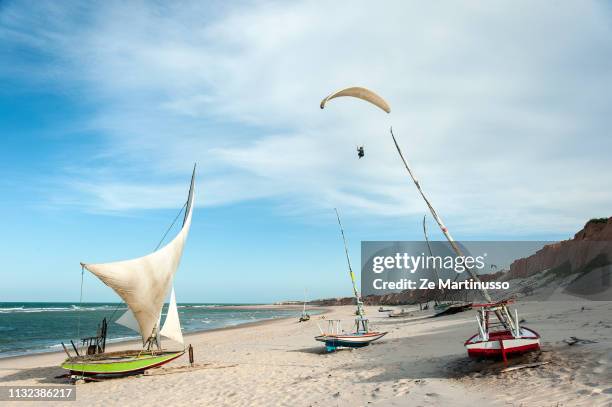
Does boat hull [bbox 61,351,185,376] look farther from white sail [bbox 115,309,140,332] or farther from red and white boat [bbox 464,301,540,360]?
red and white boat [bbox 464,301,540,360]

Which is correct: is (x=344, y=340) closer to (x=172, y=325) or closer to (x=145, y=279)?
(x=172, y=325)

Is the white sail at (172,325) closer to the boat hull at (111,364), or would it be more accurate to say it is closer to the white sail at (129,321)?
the white sail at (129,321)

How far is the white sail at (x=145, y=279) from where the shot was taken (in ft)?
61.9

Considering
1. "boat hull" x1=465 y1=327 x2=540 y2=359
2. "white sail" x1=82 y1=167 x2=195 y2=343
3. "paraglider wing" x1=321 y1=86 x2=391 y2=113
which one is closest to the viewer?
"boat hull" x1=465 y1=327 x2=540 y2=359

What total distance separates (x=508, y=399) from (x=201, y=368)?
14.3 metres

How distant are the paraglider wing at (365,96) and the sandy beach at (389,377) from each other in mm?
9594

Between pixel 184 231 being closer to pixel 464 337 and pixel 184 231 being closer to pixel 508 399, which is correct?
pixel 464 337

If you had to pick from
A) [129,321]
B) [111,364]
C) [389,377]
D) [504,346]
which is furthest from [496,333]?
[129,321]

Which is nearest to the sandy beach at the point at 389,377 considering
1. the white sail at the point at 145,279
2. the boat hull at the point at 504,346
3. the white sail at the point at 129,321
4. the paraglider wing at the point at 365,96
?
the boat hull at the point at 504,346

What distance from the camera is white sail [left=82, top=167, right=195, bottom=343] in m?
18.9

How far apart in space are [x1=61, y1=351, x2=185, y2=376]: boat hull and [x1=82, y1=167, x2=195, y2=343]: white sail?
186 centimetres

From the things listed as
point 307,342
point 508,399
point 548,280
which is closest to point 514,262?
point 548,280

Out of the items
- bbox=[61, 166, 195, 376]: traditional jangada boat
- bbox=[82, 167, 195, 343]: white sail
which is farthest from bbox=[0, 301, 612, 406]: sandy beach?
bbox=[82, 167, 195, 343]: white sail

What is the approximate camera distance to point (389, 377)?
44.0 ft
